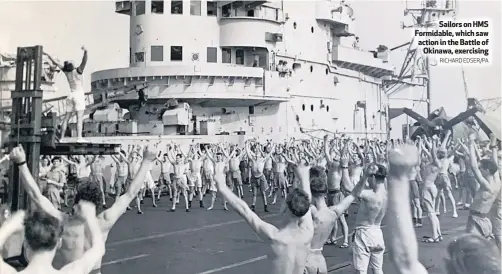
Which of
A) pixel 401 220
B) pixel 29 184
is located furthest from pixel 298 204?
pixel 29 184

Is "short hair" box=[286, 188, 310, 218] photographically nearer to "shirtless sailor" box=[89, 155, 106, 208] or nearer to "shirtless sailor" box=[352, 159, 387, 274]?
"shirtless sailor" box=[352, 159, 387, 274]

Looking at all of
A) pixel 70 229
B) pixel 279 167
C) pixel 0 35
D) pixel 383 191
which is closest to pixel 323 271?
pixel 383 191

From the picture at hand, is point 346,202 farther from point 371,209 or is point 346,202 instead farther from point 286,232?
point 286,232

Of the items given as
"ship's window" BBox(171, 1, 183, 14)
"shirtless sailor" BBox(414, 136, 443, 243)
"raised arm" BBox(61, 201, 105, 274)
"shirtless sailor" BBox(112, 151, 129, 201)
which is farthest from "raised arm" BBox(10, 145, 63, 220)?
"ship's window" BBox(171, 1, 183, 14)

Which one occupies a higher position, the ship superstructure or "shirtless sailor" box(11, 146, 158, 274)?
the ship superstructure

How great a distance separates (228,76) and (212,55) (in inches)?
41.2

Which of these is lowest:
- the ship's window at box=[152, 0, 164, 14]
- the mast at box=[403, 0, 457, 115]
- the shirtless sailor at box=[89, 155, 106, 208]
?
the shirtless sailor at box=[89, 155, 106, 208]

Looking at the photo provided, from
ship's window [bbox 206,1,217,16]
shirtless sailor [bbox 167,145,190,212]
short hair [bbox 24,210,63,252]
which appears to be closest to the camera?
short hair [bbox 24,210,63,252]

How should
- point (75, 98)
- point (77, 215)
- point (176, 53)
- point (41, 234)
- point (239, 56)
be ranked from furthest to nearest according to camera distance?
point (239, 56) → point (176, 53) → point (75, 98) → point (77, 215) → point (41, 234)

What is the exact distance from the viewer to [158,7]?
13516 mm

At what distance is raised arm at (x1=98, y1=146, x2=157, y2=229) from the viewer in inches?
84.7

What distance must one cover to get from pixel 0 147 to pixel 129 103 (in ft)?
30.4

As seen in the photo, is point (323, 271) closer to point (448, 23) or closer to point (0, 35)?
point (448, 23)

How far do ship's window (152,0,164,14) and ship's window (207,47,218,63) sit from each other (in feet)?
4.84
